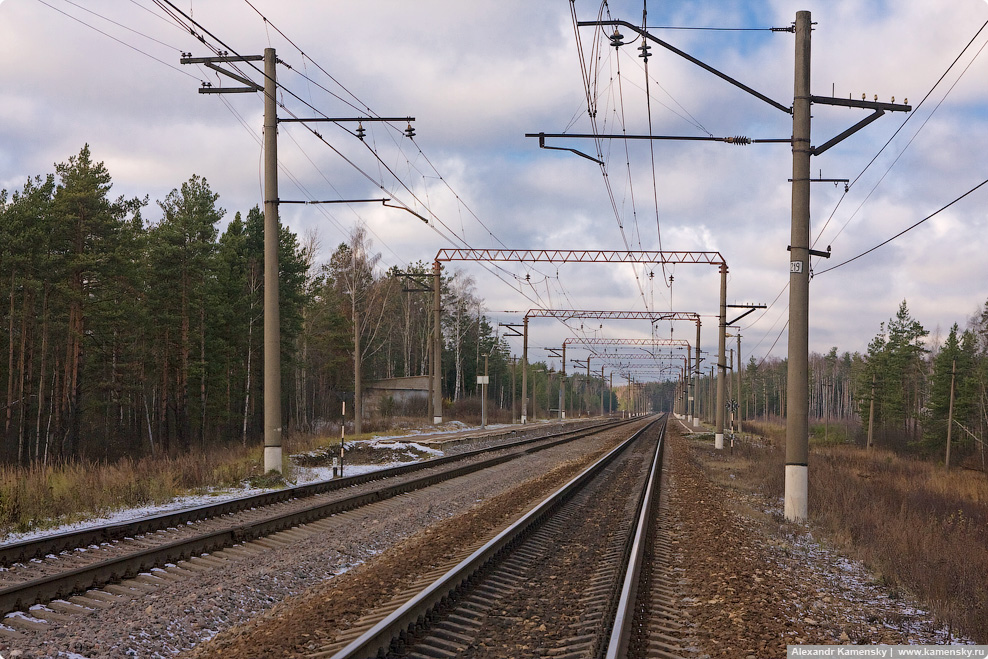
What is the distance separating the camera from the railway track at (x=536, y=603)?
6.51m

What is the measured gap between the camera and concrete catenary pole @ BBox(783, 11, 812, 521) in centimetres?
1416

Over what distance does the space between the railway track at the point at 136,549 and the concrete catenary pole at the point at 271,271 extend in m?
2.97

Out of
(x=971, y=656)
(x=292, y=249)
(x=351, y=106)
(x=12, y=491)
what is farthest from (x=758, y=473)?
(x=292, y=249)

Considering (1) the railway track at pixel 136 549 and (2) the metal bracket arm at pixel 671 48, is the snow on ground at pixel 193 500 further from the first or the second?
(2) the metal bracket arm at pixel 671 48

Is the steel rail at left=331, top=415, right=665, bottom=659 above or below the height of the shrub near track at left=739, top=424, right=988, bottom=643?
above

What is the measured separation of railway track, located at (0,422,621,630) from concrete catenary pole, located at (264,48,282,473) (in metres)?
2.97

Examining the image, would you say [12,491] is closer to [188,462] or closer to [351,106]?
[188,462]

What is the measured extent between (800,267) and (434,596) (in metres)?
9.91

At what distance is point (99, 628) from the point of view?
6902 mm

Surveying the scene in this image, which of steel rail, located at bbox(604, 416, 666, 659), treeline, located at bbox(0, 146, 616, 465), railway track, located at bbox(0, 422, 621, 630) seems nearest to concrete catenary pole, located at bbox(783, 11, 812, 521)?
steel rail, located at bbox(604, 416, 666, 659)

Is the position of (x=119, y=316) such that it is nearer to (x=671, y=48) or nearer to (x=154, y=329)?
(x=154, y=329)

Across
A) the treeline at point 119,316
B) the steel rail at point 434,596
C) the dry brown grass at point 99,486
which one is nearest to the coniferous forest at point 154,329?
the treeline at point 119,316

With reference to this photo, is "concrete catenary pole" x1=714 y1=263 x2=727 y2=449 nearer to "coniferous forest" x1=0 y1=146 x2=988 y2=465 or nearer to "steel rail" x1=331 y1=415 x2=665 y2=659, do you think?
"coniferous forest" x1=0 y1=146 x2=988 y2=465

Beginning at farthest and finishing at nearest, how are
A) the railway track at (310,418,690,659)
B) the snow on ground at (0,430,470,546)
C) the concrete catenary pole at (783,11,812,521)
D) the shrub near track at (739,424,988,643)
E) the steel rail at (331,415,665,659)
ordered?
the concrete catenary pole at (783,11,812,521), the snow on ground at (0,430,470,546), the shrub near track at (739,424,988,643), the railway track at (310,418,690,659), the steel rail at (331,415,665,659)
